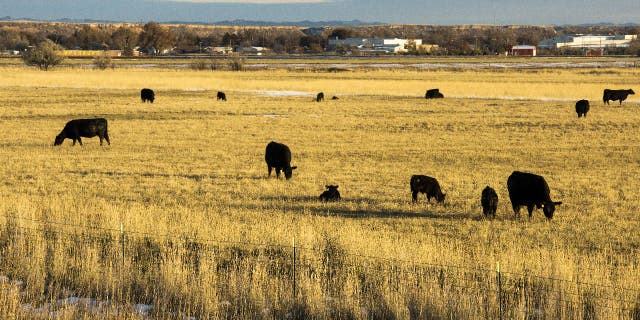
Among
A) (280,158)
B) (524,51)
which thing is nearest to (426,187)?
(280,158)

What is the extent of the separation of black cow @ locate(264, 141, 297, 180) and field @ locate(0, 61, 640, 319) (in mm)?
373

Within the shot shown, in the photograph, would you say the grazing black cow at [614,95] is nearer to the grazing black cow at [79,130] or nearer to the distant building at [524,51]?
the grazing black cow at [79,130]

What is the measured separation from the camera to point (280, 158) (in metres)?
20.8

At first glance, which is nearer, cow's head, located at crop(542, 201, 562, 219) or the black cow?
cow's head, located at crop(542, 201, 562, 219)

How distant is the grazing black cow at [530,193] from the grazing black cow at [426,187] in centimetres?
193

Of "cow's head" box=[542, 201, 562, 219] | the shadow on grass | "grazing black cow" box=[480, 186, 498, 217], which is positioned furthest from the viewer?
the shadow on grass

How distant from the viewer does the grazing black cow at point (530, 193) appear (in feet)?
50.9

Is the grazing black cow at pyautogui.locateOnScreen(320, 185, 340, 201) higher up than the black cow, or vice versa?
the black cow

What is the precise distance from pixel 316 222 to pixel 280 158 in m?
A: 6.07

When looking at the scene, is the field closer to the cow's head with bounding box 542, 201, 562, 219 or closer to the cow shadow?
the cow shadow

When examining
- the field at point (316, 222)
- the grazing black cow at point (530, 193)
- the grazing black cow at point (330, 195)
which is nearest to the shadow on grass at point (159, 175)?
the field at point (316, 222)

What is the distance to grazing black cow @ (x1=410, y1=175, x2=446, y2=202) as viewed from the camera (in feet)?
56.4

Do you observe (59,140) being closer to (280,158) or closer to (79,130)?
(79,130)

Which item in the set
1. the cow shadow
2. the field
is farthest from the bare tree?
the cow shadow
